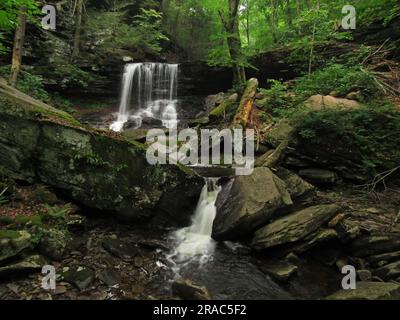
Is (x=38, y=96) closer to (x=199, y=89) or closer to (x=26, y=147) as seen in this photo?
(x=26, y=147)

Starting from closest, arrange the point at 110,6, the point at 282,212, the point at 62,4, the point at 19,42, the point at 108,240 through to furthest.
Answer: the point at 108,240 < the point at 282,212 < the point at 19,42 < the point at 62,4 < the point at 110,6

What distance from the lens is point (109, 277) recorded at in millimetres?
5328

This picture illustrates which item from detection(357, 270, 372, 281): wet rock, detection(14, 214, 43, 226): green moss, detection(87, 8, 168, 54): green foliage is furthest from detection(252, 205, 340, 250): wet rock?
detection(87, 8, 168, 54): green foliage

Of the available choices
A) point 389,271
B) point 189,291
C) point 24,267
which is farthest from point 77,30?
point 389,271

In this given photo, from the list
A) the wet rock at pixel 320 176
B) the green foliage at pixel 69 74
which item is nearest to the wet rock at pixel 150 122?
the green foliage at pixel 69 74

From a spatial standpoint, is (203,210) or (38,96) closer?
(203,210)

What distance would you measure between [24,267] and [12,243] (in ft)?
1.55

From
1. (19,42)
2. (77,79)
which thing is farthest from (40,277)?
(77,79)

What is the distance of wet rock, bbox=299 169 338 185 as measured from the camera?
26.7 feet

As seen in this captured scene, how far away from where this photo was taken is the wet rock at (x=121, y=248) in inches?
238

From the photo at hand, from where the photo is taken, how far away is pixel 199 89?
1923 cm

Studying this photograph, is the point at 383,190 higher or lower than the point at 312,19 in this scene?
lower

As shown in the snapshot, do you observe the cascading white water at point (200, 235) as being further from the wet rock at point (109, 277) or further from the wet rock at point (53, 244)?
the wet rock at point (53, 244)
